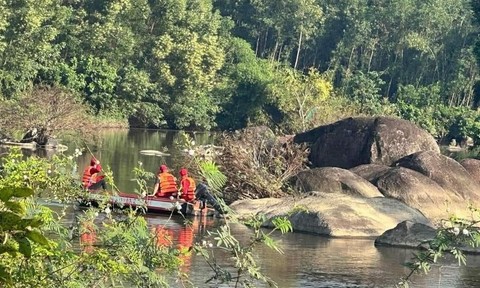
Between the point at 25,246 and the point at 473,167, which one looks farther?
the point at 473,167

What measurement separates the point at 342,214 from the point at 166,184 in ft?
14.1

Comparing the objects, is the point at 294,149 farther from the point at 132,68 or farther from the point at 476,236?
the point at 132,68

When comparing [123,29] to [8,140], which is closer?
[8,140]

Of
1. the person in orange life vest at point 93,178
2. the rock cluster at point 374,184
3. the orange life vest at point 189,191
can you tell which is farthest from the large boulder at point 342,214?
the person in orange life vest at point 93,178

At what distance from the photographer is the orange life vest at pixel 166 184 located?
25344 mm

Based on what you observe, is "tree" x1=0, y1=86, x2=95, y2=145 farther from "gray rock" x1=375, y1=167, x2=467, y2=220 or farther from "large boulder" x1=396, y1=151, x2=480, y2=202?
"gray rock" x1=375, y1=167, x2=467, y2=220

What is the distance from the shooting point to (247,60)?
82.0 meters

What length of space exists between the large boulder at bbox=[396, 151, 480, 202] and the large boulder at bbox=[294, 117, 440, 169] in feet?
8.79

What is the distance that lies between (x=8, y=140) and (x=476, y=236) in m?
38.2

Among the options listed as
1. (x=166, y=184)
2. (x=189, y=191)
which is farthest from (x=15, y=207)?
(x=166, y=184)

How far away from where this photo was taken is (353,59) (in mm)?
93125

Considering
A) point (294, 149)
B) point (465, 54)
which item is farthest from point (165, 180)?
point (465, 54)

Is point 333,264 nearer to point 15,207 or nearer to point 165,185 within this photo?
point 165,185

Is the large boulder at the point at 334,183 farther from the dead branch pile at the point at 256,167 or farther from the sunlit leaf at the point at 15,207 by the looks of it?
the sunlit leaf at the point at 15,207
